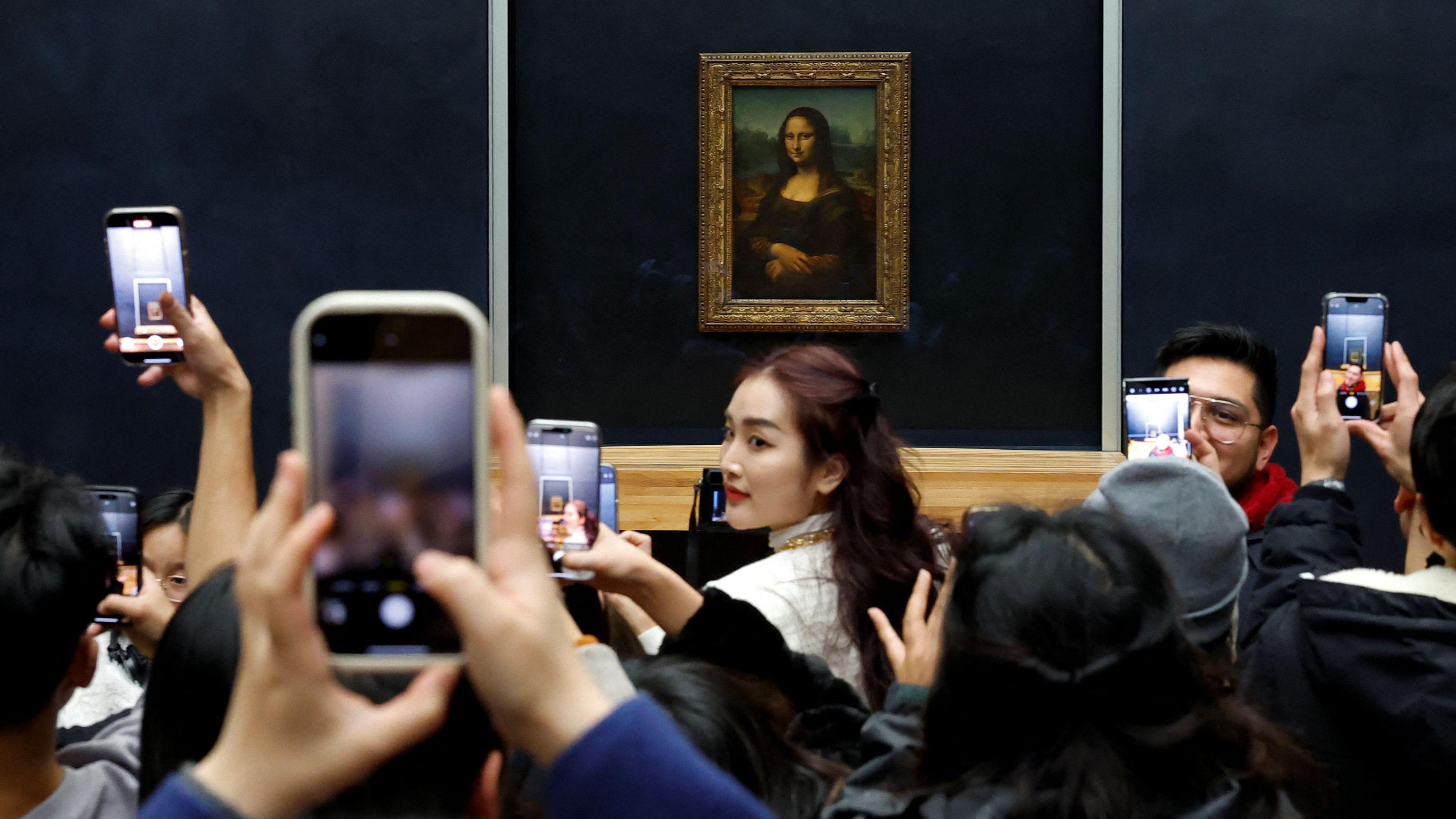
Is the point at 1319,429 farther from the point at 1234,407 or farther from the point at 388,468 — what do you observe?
A: the point at 388,468

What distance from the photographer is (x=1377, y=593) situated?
1.75 metres

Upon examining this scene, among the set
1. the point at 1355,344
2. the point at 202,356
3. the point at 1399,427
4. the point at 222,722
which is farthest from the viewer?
the point at 1355,344

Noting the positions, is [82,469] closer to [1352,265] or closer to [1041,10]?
[1041,10]

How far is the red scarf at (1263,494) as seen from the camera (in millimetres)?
3229

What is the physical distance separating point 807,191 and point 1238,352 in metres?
2.94

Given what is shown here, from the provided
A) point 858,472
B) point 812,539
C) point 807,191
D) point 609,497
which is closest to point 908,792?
point 812,539

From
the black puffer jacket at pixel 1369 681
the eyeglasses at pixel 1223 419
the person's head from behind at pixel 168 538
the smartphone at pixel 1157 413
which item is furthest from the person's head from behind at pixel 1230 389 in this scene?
the person's head from behind at pixel 168 538

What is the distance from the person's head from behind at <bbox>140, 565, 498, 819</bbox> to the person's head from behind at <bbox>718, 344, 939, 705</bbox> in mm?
1516

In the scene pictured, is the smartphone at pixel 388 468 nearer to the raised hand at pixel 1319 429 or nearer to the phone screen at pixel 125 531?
the phone screen at pixel 125 531

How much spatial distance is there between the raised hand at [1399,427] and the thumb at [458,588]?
1.95 meters

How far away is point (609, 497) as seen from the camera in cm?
272

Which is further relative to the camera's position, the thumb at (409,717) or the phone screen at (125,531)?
the phone screen at (125,531)

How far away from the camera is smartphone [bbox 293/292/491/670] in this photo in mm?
794

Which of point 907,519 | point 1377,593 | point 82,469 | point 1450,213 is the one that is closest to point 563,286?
point 82,469
